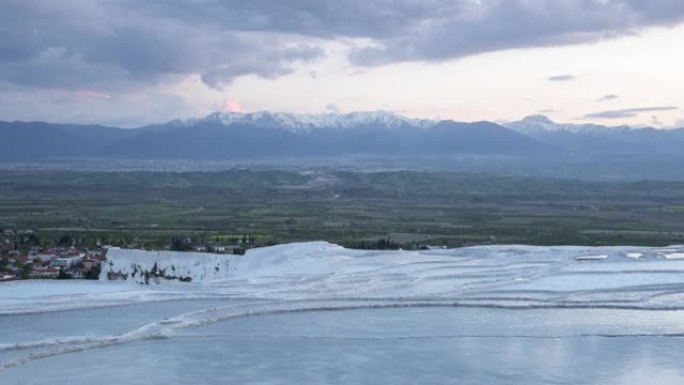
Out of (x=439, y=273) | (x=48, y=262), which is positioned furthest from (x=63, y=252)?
(x=439, y=273)

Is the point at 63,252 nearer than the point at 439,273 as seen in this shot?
No

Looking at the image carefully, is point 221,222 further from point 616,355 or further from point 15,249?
point 616,355

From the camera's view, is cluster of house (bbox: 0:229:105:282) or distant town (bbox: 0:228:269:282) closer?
cluster of house (bbox: 0:229:105:282)

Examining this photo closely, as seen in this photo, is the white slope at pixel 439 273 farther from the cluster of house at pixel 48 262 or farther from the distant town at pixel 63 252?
the distant town at pixel 63 252

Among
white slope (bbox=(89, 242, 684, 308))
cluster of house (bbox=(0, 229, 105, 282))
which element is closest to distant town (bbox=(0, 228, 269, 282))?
cluster of house (bbox=(0, 229, 105, 282))

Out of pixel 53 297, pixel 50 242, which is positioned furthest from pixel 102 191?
pixel 53 297

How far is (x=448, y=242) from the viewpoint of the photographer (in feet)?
124

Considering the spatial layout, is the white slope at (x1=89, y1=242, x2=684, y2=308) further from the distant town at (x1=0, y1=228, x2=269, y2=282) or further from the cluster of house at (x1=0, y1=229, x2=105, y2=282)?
the distant town at (x1=0, y1=228, x2=269, y2=282)

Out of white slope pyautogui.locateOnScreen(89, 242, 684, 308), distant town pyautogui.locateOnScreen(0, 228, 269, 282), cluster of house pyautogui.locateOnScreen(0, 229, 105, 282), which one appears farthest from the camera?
distant town pyautogui.locateOnScreen(0, 228, 269, 282)

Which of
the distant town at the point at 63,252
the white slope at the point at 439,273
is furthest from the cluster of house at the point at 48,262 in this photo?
the white slope at the point at 439,273

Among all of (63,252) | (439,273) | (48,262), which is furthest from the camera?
(63,252)

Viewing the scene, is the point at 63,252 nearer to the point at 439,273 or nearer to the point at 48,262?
the point at 48,262

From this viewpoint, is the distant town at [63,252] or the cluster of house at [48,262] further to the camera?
the distant town at [63,252]

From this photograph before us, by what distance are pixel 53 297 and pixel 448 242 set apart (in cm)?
1996
